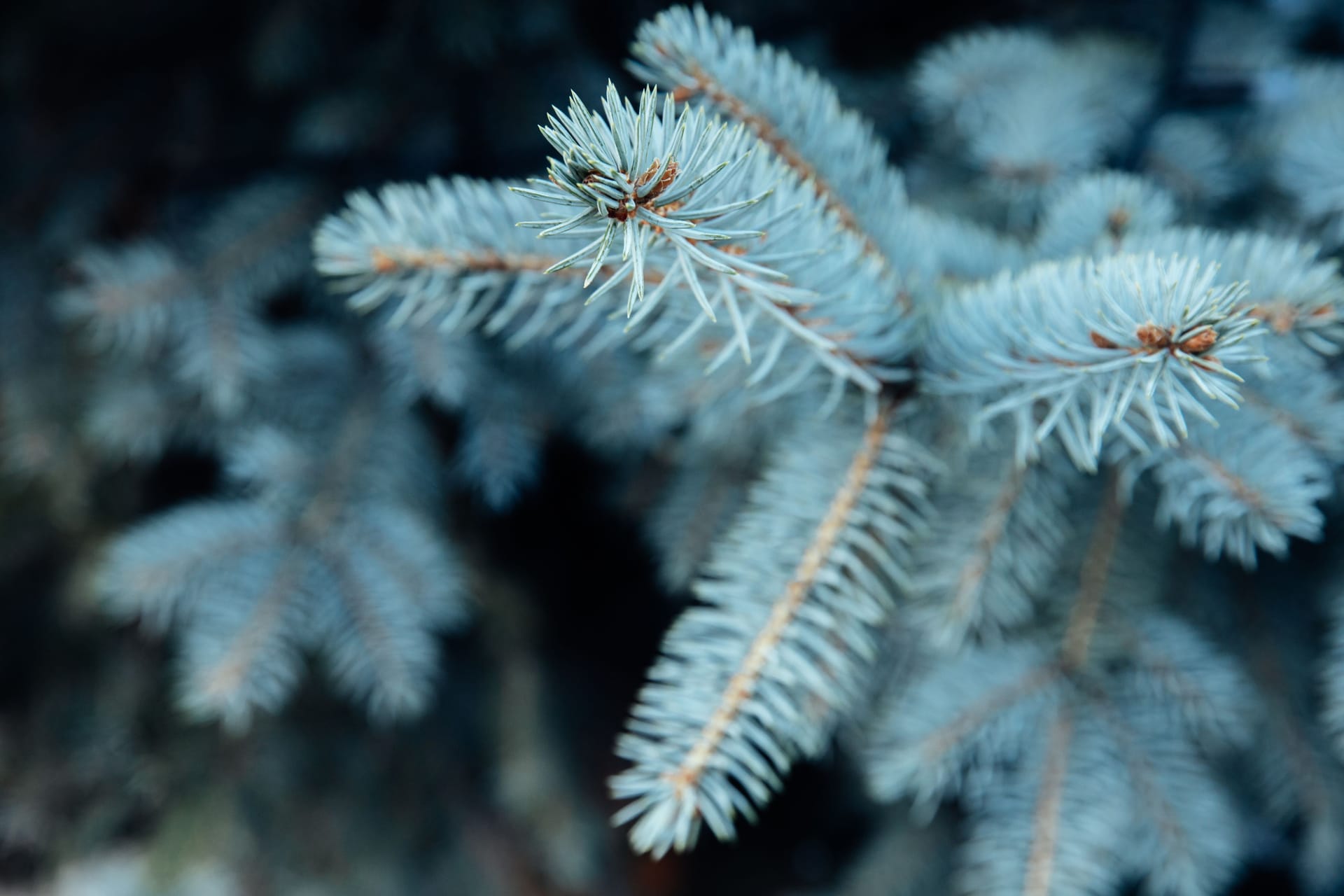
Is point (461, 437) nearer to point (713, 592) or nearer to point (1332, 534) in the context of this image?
point (713, 592)

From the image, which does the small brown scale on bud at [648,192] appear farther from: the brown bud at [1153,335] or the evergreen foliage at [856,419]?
the brown bud at [1153,335]

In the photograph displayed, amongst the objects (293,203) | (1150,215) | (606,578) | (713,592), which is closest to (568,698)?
(606,578)

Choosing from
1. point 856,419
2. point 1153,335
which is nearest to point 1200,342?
point 1153,335

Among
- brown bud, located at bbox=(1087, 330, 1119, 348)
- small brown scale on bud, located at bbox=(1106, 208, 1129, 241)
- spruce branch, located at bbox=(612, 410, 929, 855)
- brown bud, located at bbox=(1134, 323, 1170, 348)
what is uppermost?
small brown scale on bud, located at bbox=(1106, 208, 1129, 241)

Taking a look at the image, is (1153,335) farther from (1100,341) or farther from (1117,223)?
(1117,223)

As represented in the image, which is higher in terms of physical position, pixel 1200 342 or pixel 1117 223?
pixel 1117 223

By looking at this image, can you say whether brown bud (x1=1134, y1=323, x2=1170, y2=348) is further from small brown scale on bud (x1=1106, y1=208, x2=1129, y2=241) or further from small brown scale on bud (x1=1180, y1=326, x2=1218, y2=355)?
small brown scale on bud (x1=1106, y1=208, x2=1129, y2=241)

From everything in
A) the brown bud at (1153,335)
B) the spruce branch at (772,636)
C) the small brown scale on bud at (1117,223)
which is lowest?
the spruce branch at (772,636)

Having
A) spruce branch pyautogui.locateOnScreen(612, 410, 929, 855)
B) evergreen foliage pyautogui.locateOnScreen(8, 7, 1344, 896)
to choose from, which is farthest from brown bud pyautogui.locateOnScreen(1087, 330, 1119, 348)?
spruce branch pyautogui.locateOnScreen(612, 410, 929, 855)

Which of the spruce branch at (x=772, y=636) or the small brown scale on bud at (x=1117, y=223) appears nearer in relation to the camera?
the spruce branch at (x=772, y=636)

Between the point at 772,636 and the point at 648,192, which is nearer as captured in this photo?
the point at 648,192

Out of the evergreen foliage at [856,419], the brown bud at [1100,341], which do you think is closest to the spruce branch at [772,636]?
the evergreen foliage at [856,419]

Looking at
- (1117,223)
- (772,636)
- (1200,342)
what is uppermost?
(1117,223)
